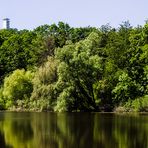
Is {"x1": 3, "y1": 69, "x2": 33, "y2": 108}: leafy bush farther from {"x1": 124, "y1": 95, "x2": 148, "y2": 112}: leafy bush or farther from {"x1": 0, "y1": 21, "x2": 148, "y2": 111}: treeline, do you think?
{"x1": 124, "y1": 95, "x2": 148, "y2": 112}: leafy bush

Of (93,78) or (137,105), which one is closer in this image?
(137,105)

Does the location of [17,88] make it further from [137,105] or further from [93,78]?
[137,105]

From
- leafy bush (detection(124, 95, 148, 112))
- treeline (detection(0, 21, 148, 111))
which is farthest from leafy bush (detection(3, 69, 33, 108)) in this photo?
leafy bush (detection(124, 95, 148, 112))

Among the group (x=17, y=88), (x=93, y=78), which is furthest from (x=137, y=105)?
(x=17, y=88)

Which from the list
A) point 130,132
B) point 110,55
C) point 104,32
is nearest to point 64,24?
point 104,32

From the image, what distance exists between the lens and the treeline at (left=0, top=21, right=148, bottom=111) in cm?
6538

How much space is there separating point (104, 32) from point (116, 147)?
5683cm

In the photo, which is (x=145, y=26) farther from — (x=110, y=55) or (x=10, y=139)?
(x=10, y=139)

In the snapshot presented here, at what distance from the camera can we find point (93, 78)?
223ft

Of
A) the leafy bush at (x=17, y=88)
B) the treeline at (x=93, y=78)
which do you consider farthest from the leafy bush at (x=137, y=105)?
the leafy bush at (x=17, y=88)

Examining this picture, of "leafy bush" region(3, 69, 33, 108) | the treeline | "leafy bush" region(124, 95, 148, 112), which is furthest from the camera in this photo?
"leafy bush" region(3, 69, 33, 108)

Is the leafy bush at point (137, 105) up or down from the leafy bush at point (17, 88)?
down

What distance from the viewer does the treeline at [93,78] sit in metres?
65.4

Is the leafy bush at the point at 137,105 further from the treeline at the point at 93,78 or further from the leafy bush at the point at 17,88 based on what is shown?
the leafy bush at the point at 17,88
